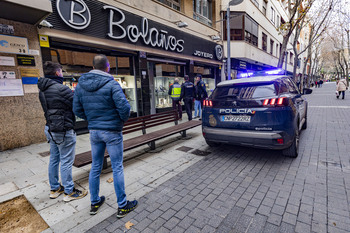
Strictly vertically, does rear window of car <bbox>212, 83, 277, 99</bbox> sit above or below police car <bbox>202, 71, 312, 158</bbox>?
above

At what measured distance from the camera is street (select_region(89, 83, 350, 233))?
7.48ft

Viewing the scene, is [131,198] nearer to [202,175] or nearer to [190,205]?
[190,205]

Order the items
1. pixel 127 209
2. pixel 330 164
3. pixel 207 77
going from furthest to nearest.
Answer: pixel 207 77 → pixel 330 164 → pixel 127 209

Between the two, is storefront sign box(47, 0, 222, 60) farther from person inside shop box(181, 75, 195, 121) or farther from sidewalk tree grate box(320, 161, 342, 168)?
sidewalk tree grate box(320, 161, 342, 168)

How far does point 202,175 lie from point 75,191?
2.15 meters

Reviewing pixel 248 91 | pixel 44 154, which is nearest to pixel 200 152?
pixel 248 91

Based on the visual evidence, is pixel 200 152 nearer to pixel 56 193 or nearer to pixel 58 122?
pixel 56 193

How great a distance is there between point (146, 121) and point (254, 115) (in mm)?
2951

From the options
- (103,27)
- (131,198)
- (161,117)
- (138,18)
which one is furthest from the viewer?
(138,18)

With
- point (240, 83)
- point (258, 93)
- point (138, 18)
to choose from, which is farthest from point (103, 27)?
point (258, 93)

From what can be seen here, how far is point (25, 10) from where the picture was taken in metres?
4.70

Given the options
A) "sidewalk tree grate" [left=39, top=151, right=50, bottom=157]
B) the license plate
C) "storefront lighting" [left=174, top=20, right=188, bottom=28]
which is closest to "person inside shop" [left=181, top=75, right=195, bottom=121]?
"storefront lighting" [left=174, top=20, right=188, bottom=28]

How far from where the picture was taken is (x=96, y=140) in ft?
7.91

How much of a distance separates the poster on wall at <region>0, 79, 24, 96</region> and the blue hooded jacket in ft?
14.2
